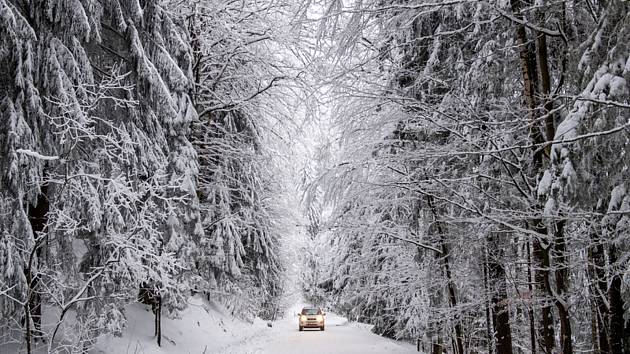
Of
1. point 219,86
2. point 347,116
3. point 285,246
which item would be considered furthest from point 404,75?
point 285,246

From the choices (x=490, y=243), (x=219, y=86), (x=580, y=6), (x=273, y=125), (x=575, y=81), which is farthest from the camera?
(x=273, y=125)

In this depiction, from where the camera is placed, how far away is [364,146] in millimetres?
8594

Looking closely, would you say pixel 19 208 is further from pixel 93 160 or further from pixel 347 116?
pixel 347 116

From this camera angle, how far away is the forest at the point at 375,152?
177 inches

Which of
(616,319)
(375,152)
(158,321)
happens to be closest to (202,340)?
(158,321)

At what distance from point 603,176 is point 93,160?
736 cm

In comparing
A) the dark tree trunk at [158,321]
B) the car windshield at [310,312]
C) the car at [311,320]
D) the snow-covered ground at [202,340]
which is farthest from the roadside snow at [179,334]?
the car windshield at [310,312]

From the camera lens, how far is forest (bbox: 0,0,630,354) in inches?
177

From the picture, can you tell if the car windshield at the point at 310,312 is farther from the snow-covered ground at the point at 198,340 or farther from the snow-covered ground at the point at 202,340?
the snow-covered ground at the point at 202,340

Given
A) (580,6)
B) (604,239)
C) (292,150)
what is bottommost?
(604,239)

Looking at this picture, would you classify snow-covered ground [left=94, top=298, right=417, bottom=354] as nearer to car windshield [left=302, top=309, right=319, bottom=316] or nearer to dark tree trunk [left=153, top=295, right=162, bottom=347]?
dark tree trunk [left=153, top=295, right=162, bottom=347]

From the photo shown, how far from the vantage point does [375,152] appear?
29.4ft

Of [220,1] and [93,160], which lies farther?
[220,1]

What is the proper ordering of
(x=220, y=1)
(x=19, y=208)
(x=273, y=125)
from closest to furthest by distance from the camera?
(x=19, y=208)
(x=220, y=1)
(x=273, y=125)
